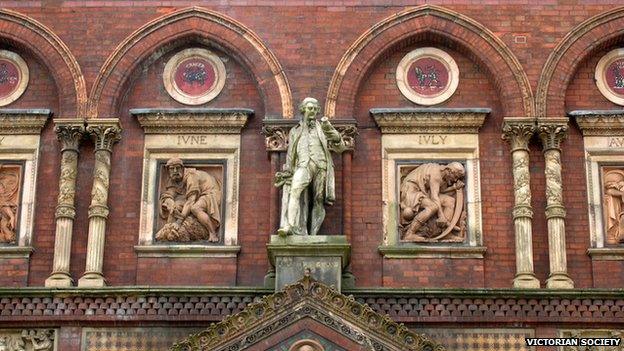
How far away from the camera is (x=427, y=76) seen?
63.4 ft

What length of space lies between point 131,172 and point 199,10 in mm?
2641

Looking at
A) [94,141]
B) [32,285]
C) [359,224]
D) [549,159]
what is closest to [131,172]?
Result: [94,141]

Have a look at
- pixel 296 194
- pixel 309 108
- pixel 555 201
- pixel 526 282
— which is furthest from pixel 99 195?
pixel 555 201

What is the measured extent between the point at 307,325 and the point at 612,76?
636 centimetres

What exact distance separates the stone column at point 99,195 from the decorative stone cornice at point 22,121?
81 centimetres

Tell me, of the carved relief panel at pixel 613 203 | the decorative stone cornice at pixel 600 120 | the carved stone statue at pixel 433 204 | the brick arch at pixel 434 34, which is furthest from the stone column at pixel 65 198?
the carved relief panel at pixel 613 203

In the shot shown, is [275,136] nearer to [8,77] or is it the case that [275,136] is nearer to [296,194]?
[296,194]

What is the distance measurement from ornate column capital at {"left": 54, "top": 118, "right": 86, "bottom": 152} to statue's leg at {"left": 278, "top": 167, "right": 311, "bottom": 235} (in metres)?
3.32

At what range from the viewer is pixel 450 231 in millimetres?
18328

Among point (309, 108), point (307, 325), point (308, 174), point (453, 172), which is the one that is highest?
point (309, 108)

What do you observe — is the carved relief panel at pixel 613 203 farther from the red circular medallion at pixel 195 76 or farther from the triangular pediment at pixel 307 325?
the red circular medallion at pixel 195 76

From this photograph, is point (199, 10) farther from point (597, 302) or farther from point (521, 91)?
point (597, 302)

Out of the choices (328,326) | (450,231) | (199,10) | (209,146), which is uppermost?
(199,10)

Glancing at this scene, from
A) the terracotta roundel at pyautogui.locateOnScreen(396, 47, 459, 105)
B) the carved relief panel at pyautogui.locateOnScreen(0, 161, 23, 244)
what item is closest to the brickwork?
the terracotta roundel at pyautogui.locateOnScreen(396, 47, 459, 105)
